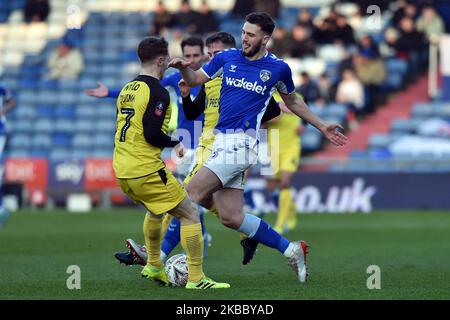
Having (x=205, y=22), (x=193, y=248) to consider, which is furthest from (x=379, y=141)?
(x=193, y=248)

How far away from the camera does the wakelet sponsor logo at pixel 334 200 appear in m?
22.2

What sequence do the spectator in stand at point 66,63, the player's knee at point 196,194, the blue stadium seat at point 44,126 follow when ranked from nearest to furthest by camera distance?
the player's knee at point 196,194
the blue stadium seat at point 44,126
the spectator in stand at point 66,63

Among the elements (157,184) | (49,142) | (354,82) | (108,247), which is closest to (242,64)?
(157,184)

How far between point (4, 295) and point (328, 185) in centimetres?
1447

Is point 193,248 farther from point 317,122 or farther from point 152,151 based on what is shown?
point 317,122

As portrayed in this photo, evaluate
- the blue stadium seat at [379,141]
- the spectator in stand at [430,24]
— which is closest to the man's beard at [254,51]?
the blue stadium seat at [379,141]

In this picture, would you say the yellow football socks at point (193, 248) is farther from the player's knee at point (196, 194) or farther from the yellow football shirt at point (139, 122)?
the yellow football shirt at point (139, 122)

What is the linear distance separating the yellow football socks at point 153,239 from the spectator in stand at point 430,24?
17.5 m

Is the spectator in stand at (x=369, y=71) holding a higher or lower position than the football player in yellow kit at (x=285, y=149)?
higher

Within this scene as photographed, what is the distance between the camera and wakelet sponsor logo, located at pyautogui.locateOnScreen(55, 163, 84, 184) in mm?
23438

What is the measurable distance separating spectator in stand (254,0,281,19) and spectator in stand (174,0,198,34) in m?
1.60

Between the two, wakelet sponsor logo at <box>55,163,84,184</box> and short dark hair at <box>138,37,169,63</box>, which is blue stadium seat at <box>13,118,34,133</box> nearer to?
wakelet sponsor logo at <box>55,163,84,184</box>

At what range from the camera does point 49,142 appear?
26594mm
